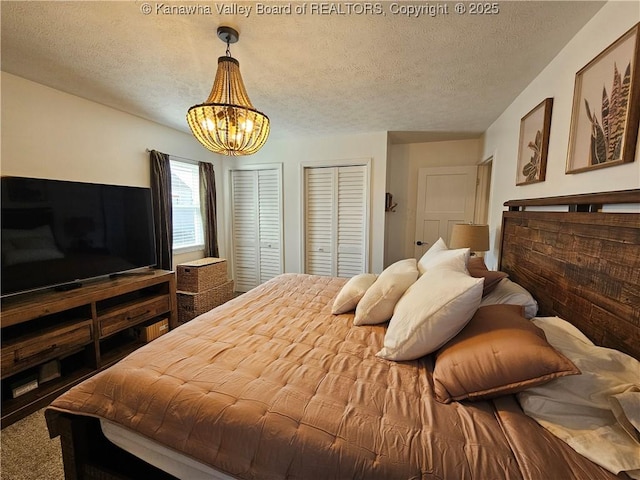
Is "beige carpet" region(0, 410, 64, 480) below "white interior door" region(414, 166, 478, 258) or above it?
below

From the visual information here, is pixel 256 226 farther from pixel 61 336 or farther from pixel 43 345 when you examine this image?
pixel 43 345

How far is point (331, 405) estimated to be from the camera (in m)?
0.96

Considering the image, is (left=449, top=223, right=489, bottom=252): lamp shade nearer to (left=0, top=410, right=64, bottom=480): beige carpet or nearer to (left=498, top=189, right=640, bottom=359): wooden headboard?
(left=498, top=189, right=640, bottom=359): wooden headboard

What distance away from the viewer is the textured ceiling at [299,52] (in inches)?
55.2

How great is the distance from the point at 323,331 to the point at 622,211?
4.84 ft

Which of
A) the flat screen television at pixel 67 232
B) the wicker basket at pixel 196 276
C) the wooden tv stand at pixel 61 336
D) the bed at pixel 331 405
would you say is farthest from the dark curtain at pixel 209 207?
the bed at pixel 331 405

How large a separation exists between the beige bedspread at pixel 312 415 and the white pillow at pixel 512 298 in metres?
0.62

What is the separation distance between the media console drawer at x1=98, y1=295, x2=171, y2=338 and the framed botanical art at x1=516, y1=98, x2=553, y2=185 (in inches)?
135

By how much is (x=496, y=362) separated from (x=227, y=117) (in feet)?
5.64

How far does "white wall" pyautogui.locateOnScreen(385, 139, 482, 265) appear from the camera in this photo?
3.74 m

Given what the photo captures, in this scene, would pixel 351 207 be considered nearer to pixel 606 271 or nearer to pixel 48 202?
pixel 606 271

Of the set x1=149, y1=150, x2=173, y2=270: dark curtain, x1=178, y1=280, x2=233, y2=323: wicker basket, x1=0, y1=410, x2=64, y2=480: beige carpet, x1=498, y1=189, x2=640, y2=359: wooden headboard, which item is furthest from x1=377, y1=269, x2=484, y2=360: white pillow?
x1=149, y1=150, x2=173, y2=270: dark curtain

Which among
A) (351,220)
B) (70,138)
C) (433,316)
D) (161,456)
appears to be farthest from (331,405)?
(70,138)

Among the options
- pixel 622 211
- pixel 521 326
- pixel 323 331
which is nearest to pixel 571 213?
pixel 622 211
